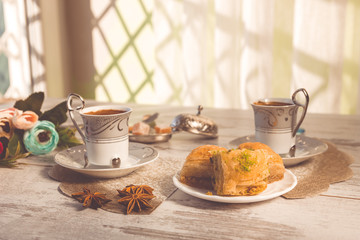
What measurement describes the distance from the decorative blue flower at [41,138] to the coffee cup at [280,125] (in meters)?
0.45

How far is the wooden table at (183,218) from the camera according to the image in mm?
472

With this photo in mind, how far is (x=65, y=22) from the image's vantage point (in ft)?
9.83

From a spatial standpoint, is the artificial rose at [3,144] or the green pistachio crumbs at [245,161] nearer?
the green pistachio crumbs at [245,161]

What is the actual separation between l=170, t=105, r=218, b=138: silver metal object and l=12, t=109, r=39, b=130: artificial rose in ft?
1.12

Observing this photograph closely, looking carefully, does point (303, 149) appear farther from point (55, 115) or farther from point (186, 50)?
point (186, 50)

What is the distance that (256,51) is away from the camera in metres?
2.17

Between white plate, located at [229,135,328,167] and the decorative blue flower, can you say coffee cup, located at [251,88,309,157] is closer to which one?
white plate, located at [229,135,328,167]

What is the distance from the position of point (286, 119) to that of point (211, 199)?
0.29 meters

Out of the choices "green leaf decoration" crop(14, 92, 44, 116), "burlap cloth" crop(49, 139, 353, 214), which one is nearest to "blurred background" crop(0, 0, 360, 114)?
"burlap cloth" crop(49, 139, 353, 214)

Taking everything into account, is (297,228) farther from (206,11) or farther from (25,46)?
(25,46)

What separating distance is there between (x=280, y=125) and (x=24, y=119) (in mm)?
532

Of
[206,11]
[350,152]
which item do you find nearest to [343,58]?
[206,11]

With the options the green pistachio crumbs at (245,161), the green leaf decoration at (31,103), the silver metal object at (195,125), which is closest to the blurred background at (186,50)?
the silver metal object at (195,125)

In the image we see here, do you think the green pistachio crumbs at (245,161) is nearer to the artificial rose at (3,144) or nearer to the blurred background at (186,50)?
the artificial rose at (3,144)
